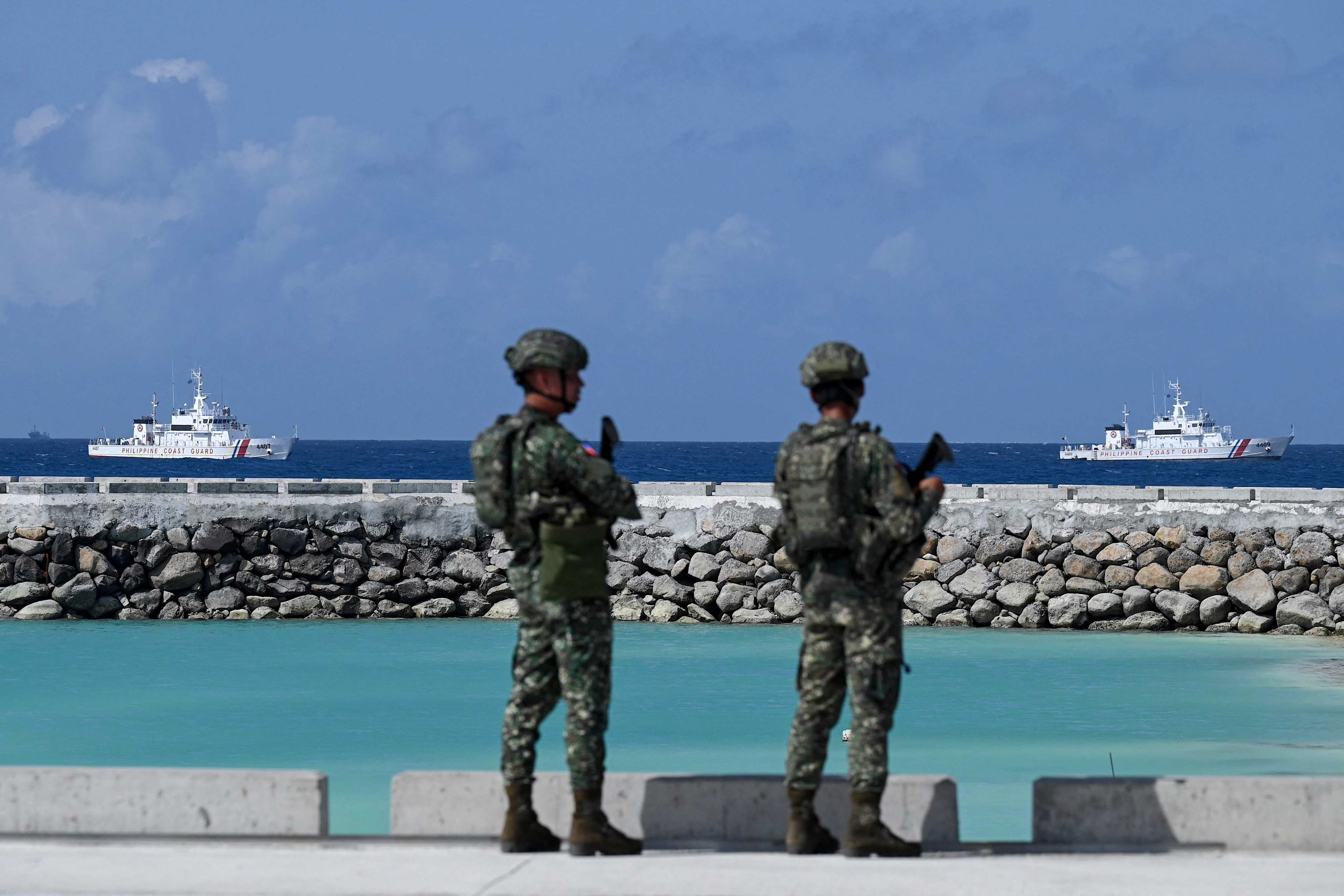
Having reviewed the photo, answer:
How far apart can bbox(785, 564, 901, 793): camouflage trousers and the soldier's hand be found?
433mm

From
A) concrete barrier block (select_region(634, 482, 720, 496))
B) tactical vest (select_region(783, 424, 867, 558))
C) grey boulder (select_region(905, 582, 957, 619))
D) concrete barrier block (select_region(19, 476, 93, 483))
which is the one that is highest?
concrete barrier block (select_region(19, 476, 93, 483))

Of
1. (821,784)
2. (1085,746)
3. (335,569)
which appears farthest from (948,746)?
(335,569)

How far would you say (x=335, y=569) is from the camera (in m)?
19.5

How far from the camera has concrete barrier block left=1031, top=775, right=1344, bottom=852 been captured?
20.5 feet

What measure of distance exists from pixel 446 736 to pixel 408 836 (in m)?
5.22

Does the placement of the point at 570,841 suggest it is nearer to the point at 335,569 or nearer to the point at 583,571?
the point at 583,571

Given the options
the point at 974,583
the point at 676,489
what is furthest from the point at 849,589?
the point at 676,489

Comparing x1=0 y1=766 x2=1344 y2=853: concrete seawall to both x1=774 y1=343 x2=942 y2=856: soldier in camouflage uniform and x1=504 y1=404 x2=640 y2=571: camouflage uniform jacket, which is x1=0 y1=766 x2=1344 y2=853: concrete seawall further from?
x1=504 y1=404 x2=640 y2=571: camouflage uniform jacket

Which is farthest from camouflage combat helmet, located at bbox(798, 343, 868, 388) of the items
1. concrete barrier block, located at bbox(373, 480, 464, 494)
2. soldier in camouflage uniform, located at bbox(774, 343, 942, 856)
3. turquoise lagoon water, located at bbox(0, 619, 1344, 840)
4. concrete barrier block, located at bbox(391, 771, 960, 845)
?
concrete barrier block, located at bbox(373, 480, 464, 494)

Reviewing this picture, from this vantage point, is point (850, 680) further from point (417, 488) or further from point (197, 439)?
point (197, 439)

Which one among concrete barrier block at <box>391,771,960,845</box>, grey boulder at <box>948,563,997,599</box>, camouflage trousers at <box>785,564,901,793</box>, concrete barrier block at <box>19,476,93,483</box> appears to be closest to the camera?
camouflage trousers at <box>785,564,901,793</box>

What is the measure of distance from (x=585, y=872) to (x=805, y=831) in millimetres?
853

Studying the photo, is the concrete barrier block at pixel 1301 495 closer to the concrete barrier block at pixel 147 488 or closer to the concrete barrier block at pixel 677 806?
the concrete barrier block at pixel 147 488

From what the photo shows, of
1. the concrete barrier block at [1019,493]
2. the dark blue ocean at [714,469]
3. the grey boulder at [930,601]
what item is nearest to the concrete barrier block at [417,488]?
the grey boulder at [930,601]
